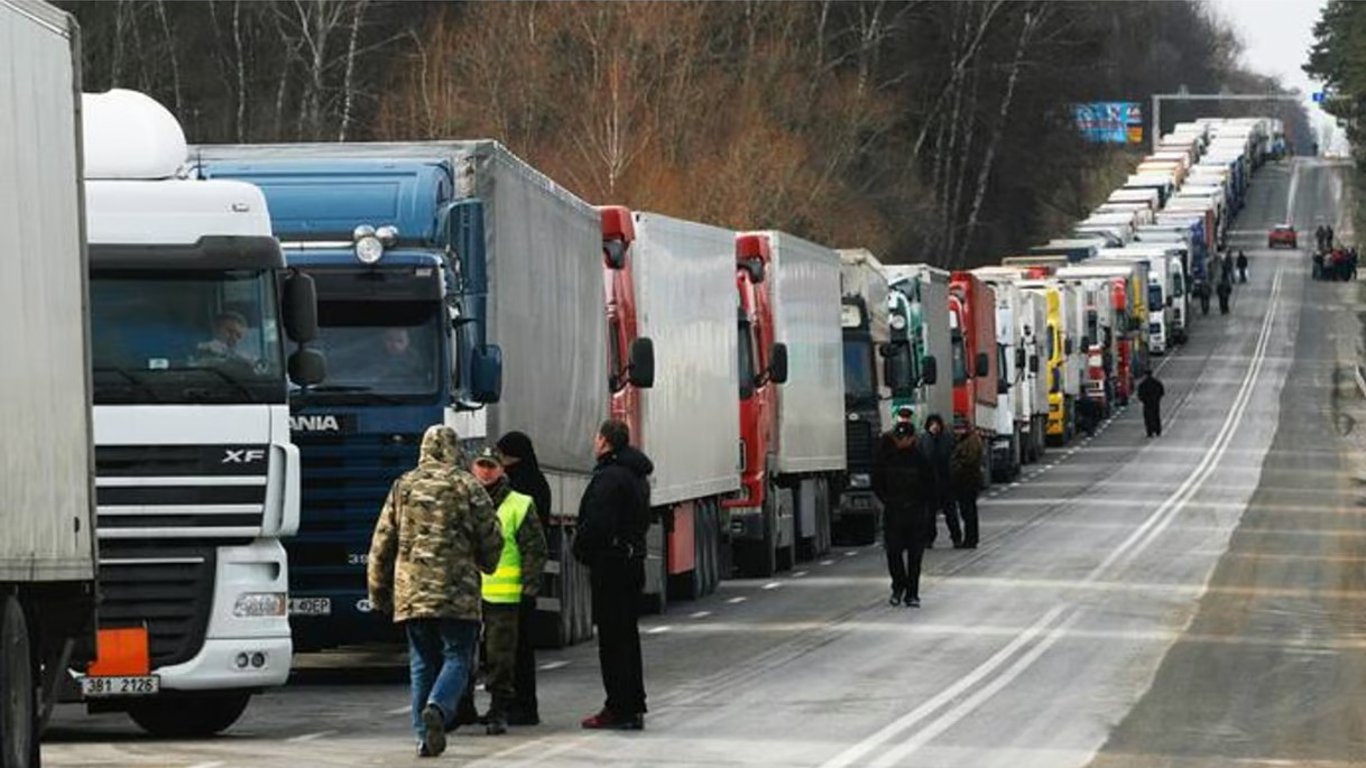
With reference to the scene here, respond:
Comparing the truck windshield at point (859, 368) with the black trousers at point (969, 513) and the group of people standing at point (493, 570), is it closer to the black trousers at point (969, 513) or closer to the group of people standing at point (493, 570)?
the black trousers at point (969, 513)

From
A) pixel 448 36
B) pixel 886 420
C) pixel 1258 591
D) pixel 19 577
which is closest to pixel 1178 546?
pixel 886 420

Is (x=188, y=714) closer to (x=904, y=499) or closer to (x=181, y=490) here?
(x=181, y=490)

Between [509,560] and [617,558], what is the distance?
0.73m

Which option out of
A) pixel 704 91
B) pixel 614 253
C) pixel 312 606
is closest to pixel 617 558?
pixel 312 606

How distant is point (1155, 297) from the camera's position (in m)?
115

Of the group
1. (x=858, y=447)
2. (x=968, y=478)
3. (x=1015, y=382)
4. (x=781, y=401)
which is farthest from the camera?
(x=1015, y=382)

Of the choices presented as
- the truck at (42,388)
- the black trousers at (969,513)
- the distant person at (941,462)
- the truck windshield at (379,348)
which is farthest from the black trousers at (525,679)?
the black trousers at (969,513)

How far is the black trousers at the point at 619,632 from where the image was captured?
66.0ft

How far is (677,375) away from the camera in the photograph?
32.4 metres

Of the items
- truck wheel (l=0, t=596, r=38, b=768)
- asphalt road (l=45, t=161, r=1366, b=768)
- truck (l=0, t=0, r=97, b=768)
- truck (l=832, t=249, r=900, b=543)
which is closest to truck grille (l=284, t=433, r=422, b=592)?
asphalt road (l=45, t=161, r=1366, b=768)

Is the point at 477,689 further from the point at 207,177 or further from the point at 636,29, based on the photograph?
the point at 636,29

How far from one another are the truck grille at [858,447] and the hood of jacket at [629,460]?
24.9m

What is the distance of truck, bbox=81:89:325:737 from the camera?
1920cm

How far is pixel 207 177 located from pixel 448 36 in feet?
228
